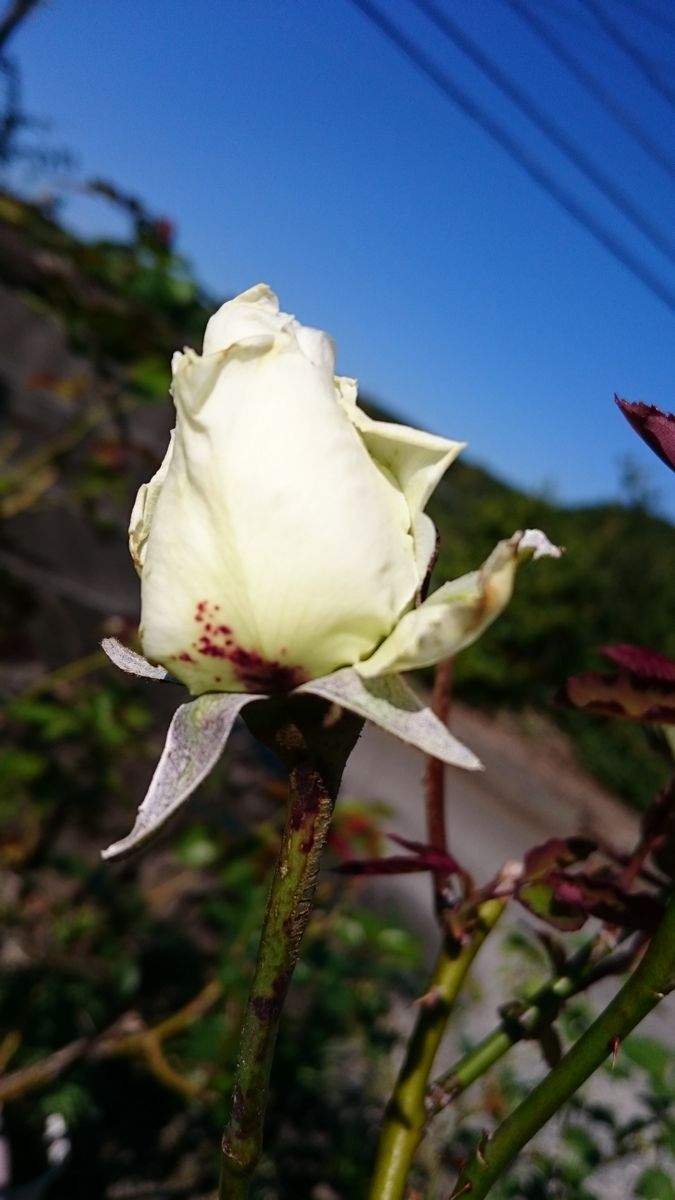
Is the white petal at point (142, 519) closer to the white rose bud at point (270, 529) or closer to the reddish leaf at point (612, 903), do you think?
the white rose bud at point (270, 529)

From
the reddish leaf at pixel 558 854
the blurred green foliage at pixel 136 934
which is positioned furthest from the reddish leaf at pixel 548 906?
the blurred green foliage at pixel 136 934

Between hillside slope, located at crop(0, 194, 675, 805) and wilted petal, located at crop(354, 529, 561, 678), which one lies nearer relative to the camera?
wilted petal, located at crop(354, 529, 561, 678)

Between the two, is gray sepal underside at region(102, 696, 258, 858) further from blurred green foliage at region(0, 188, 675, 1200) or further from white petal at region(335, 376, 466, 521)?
blurred green foliage at region(0, 188, 675, 1200)

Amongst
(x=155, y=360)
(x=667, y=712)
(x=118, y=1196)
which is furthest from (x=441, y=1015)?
(x=155, y=360)

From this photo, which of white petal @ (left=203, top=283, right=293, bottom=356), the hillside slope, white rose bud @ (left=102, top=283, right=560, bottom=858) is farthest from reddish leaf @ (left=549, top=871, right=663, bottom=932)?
the hillside slope

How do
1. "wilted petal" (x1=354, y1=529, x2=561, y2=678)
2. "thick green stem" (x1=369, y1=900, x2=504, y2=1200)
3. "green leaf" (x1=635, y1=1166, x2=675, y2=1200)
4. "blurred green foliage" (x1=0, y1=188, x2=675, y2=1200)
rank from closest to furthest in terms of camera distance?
"wilted petal" (x1=354, y1=529, x2=561, y2=678) < "thick green stem" (x1=369, y1=900, x2=504, y2=1200) < "green leaf" (x1=635, y1=1166, x2=675, y2=1200) < "blurred green foliage" (x1=0, y1=188, x2=675, y2=1200)

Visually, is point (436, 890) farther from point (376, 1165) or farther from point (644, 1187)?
point (644, 1187)
